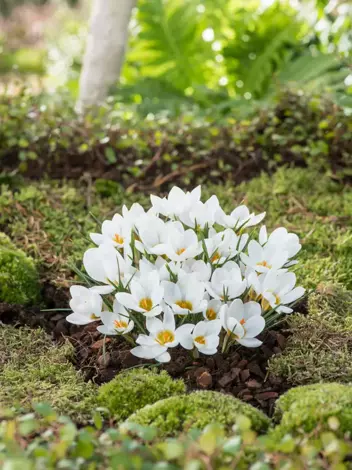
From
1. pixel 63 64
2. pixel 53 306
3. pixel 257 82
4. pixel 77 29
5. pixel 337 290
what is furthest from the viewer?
pixel 77 29

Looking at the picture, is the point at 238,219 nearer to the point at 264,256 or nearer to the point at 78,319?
the point at 264,256

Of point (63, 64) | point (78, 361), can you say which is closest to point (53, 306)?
point (78, 361)

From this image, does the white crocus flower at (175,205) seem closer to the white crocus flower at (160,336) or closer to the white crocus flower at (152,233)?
the white crocus flower at (152,233)

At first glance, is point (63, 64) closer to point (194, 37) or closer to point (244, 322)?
point (194, 37)

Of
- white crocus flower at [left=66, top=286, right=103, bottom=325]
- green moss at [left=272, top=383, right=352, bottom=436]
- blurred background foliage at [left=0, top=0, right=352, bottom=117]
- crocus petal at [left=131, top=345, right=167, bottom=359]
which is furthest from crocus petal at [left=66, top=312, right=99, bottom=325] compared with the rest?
blurred background foliage at [left=0, top=0, right=352, bottom=117]

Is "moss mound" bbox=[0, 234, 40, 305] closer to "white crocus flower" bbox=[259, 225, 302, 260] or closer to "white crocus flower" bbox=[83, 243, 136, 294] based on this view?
"white crocus flower" bbox=[83, 243, 136, 294]

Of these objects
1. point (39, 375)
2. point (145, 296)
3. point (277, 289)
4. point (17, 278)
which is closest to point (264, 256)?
point (277, 289)

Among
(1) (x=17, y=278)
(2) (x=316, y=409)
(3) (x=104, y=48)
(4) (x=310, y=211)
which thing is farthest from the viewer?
(3) (x=104, y=48)
